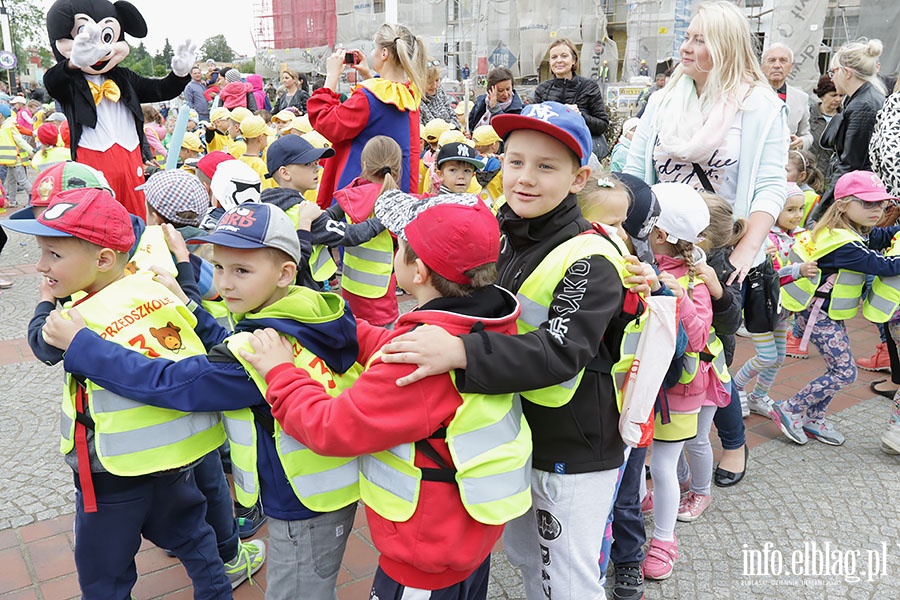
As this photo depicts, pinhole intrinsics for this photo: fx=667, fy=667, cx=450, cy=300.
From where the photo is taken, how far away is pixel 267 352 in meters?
1.74

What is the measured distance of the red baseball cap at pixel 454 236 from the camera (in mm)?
1659

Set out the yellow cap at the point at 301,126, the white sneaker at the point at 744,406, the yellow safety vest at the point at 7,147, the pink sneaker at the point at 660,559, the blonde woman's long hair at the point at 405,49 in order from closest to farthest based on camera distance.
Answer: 1. the pink sneaker at the point at 660,559
2. the white sneaker at the point at 744,406
3. the blonde woman's long hair at the point at 405,49
4. the yellow cap at the point at 301,126
5. the yellow safety vest at the point at 7,147

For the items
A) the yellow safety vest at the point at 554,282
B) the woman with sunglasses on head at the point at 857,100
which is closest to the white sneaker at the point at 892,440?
the woman with sunglasses on head at the point at 857,100

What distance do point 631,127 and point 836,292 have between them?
287cm

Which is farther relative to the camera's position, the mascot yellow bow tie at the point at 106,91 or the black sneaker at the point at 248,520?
the mascot yellow bow tie at the point at 106,91

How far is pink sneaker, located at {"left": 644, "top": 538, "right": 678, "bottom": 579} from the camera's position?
2822mm

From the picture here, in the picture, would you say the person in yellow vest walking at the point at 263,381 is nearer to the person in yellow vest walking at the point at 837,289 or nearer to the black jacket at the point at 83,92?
the person in yellow vest walking at the point at 837,289

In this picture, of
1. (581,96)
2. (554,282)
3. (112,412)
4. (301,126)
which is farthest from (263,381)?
(301,126)

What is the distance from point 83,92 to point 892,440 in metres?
5.60

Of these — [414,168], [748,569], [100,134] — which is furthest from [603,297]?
[100,134]

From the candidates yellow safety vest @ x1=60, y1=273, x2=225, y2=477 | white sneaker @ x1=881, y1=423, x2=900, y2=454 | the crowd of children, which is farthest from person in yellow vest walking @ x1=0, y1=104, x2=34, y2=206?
white sneaker @ x1=881, y1=423, x2=900, y2=454

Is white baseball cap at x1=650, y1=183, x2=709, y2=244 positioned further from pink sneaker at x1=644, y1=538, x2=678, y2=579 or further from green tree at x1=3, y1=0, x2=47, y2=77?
green tree at x1=3, y1=0, x2=47, y2=77

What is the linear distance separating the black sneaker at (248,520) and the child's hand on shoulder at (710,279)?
2207 mm

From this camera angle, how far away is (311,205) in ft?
11.8
